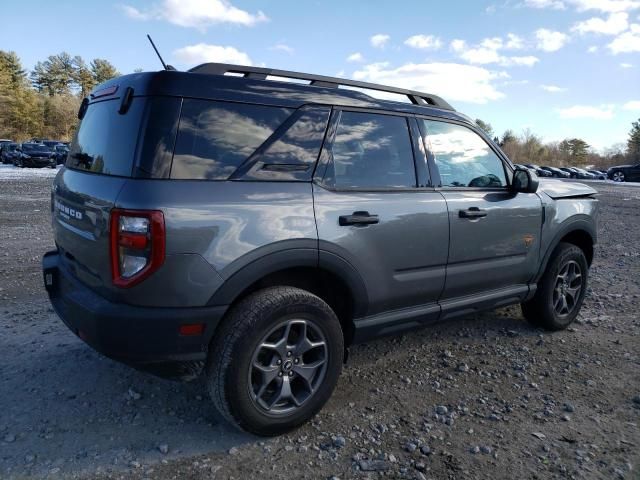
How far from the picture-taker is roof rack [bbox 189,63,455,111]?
265 centimetres

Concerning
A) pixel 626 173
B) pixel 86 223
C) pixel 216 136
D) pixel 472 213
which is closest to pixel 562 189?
pixel 472 213

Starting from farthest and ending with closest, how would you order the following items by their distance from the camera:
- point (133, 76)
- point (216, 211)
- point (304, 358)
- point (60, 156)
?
point (60, 156) → point (304, 358) → point (133, 76) → point (216, 211)

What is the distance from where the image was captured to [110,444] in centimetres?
259

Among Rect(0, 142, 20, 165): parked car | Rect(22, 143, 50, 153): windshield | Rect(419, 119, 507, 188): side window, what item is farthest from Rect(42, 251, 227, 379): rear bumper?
Rect(0, 142, 20, 165): parked car

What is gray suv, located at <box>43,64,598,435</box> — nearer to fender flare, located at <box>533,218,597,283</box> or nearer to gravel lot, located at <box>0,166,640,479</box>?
gravel lot, located at <box>0,166,640,479</box>

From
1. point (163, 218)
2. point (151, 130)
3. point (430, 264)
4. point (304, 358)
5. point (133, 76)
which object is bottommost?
point (304, 358)

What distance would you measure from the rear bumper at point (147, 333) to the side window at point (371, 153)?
1.13 m

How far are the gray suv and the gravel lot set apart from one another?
0.31 metres

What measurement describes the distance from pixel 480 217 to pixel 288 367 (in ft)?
5.88

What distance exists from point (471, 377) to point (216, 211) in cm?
227

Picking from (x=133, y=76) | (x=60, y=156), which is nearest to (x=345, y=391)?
(x=133, y=76)

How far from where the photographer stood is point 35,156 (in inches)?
1096

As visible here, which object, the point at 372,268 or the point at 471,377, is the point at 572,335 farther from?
the point at 372,268

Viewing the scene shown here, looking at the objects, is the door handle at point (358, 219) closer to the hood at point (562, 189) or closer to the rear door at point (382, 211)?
the rear door at point (382, 211)
